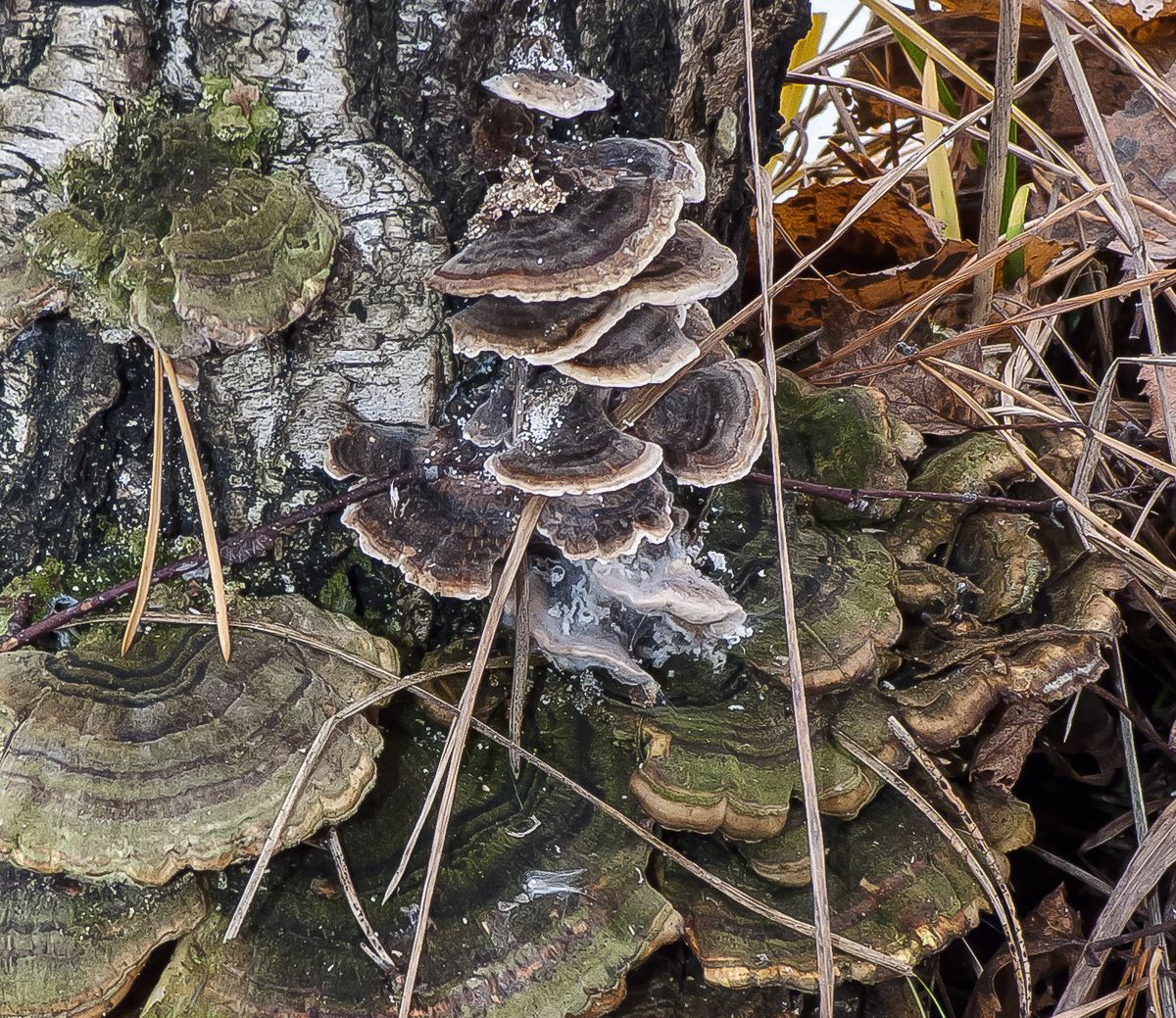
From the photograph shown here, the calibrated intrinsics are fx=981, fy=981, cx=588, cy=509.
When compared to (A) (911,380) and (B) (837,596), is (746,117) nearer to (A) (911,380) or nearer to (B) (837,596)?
(A) (911,380)

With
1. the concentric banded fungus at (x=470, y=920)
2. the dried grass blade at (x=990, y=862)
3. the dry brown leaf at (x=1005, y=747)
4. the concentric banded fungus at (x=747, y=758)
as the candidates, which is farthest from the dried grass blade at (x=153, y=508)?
the dry brown leaf at (x=1005, y=747)

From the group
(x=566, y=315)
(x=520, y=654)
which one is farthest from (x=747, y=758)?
(x=566, y=315)

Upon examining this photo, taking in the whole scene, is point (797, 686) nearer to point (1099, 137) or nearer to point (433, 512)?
point (433, 512)

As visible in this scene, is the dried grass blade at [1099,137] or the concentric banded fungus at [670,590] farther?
the dried grass blade at [1099,137]

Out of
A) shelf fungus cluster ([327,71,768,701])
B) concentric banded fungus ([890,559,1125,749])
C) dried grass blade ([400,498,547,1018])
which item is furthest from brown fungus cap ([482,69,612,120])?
concentric banded fungus ([890,559,1125,749])

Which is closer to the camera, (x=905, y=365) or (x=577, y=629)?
(x=577, y=629)

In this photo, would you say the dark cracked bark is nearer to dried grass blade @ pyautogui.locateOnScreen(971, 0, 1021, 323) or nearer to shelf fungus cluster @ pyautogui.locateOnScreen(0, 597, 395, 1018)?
shelf fungus cluster @ pyautogui.locateOnScreen(0, 597, 395, 1018)

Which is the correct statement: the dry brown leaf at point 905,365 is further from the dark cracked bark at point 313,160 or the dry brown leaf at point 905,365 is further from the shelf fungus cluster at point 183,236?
the shelf fungus cluster at point 183,236
